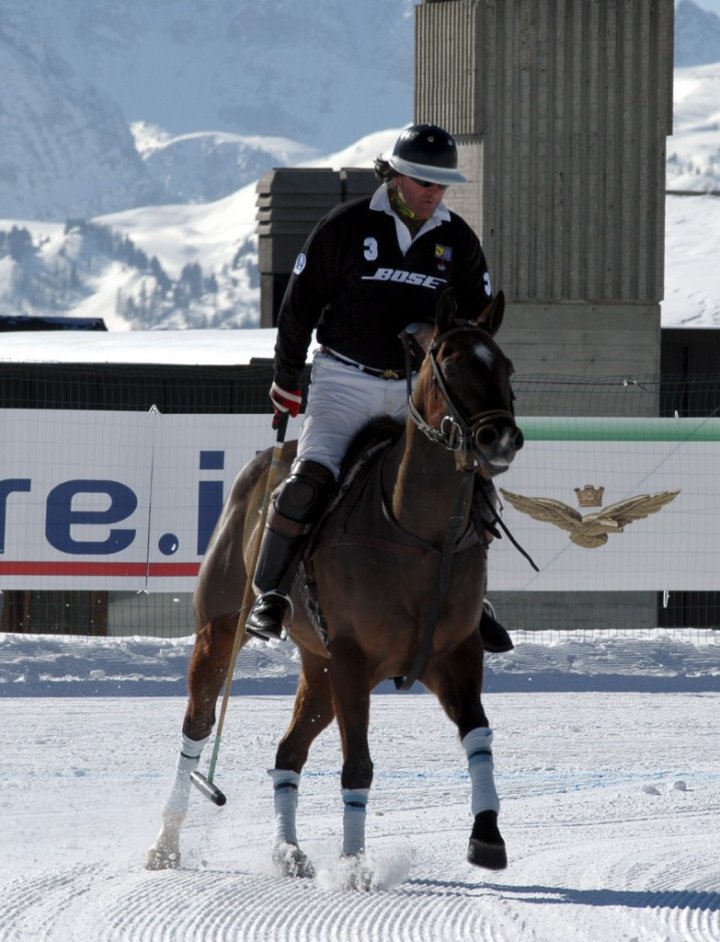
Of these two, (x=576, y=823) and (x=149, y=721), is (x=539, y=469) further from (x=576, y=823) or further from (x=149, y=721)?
(x=576, y=823)

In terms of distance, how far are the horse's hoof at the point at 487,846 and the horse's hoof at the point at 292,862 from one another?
A: 0.76m

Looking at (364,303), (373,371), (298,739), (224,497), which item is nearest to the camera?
(364,303)

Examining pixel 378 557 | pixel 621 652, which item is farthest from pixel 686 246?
pixel 378 557

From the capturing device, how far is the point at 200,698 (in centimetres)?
740

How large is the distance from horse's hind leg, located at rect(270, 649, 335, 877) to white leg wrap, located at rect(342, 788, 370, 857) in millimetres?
496

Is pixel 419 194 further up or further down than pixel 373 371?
further up

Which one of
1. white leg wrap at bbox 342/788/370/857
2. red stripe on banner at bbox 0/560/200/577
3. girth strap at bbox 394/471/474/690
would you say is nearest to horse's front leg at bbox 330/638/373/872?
white leg wrap at bbox 342/788/370/857

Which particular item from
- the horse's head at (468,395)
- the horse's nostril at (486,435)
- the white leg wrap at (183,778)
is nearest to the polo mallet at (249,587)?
the white leg wrap at (183,778)

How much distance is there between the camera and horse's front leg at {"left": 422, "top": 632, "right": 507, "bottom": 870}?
623 centimetres

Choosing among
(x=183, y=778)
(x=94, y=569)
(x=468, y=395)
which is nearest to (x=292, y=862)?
(x=183, y=778)

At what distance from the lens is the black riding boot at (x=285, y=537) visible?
6.61 m

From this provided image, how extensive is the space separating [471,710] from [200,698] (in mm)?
1536

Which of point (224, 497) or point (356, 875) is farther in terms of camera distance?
point (224, 497)

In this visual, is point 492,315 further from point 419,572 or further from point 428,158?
point 419,572
